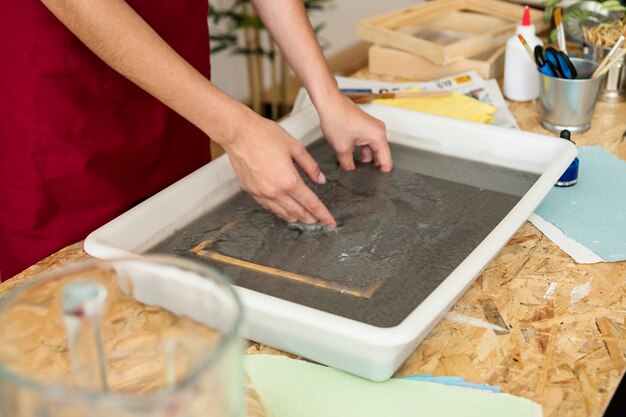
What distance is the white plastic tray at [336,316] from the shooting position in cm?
85

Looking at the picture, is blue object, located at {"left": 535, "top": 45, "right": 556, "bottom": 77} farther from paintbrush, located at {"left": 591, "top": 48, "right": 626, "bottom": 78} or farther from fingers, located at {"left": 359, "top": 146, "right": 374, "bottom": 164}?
fingers, located at {"left": 359, "top": 146, "right": 374, "bottom": 164}

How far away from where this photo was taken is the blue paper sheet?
118 cm

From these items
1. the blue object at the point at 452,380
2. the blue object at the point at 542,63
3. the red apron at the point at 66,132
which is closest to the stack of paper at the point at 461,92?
the blue object at the point at 542,63

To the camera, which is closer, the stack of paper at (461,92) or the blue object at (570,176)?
the blue object at (570,176)

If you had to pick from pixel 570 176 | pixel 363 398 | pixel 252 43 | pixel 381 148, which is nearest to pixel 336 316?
pixel 363 398

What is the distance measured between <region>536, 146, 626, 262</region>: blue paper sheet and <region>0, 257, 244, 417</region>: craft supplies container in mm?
708

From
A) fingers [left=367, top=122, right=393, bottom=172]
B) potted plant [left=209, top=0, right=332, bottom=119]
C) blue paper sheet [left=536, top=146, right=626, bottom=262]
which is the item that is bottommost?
potted plant [left=209, top=0, right=332, bottom=119]

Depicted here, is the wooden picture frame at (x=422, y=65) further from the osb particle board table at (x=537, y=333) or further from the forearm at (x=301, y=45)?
the osb particle board table at (x=537, y=333)

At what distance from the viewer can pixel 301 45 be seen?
1.39 m

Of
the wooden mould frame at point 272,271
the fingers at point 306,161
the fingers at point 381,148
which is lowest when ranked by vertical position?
the wooden mould frame at point 272,271

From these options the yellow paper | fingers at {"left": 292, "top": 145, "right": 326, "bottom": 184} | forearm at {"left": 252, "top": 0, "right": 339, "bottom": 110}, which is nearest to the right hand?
fingers at {"left": 292, "top": 145, "right": 326, "bottom": 184}

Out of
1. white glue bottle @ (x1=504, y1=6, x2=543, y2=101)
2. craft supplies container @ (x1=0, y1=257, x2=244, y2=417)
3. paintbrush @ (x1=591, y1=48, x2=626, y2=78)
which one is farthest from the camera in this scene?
white glue bottle @ (x1=504, y1=6, x2=543, y2=101)

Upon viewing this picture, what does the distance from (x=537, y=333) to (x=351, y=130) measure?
53cm

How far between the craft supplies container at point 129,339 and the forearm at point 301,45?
70 cm
